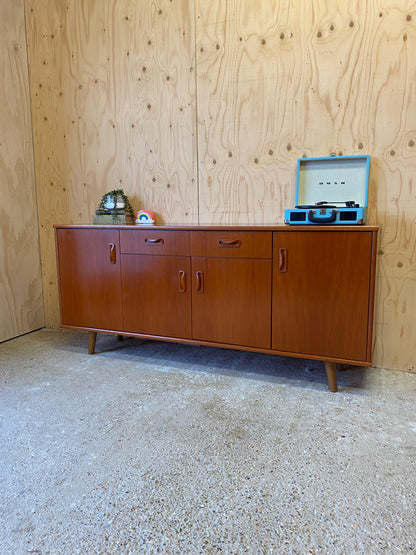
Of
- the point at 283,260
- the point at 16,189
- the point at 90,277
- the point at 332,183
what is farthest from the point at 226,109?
the point at 16,189

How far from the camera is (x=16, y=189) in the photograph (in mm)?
2809

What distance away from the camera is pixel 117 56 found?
2.61 metres

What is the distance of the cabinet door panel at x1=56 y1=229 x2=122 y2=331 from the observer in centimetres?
234

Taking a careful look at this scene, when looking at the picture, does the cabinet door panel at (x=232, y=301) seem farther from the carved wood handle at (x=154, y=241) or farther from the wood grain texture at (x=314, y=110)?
the wood grain texture at (x=314, y=110)

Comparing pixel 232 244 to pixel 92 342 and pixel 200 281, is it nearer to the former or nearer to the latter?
pixel 200 281

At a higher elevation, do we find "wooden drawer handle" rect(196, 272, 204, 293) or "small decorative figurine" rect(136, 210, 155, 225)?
"small decorative figurine" rect(136, 210, 155, 225)

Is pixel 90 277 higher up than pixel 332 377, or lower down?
higher up

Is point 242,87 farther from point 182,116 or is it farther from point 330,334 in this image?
point 330,334

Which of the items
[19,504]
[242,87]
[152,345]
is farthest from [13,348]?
[242,87]

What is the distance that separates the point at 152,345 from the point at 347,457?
5.14 feet

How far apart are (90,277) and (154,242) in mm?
516

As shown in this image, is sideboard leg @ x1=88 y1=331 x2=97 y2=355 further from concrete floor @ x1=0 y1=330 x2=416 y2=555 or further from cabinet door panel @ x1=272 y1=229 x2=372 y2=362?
cabinet door panel @ x1=272 y1=229 x2=372 y2=362

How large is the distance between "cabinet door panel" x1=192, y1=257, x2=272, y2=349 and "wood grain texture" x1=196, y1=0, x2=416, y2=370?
19.7 inches

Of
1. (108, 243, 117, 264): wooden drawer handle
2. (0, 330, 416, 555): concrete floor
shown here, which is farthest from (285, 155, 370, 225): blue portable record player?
(108, 243, 117, 264): wooden drawer handle
